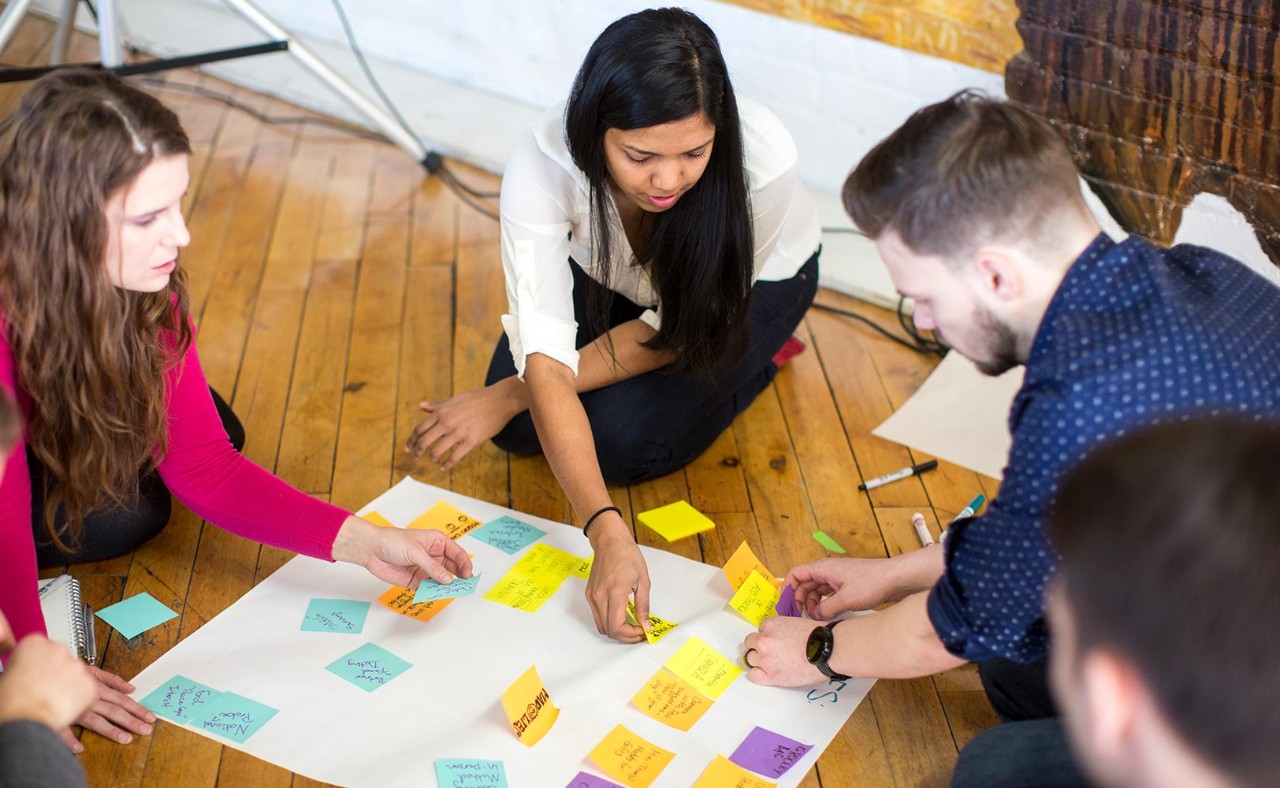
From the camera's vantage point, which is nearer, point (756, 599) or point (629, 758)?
point (629, 758)

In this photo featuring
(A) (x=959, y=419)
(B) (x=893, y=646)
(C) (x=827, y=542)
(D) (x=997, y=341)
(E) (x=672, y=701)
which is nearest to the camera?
(D) (x=997, y=341)

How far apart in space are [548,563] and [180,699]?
53 cm

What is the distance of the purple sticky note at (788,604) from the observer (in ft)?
5.25

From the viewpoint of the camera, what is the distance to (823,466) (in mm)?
2037

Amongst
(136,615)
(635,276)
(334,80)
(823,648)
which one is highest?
(334,80)

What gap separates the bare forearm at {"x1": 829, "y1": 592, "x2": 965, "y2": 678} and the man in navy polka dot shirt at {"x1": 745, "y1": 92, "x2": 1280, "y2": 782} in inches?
2.2

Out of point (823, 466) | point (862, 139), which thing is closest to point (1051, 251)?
point (823, 466)

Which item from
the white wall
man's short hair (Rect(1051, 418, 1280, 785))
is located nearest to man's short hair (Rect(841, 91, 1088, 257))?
man's short hair (Rect(1051, 418, 1280, 785))

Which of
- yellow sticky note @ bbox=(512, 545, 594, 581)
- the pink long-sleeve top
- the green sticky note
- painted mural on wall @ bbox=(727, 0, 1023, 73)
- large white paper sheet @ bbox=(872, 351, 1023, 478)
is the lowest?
the green sticky note

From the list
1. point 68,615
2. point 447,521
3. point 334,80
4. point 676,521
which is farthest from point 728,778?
point 334,80

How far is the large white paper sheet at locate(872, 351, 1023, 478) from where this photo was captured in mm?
2055

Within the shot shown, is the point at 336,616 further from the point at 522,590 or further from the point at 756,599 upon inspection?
the point at 756,599

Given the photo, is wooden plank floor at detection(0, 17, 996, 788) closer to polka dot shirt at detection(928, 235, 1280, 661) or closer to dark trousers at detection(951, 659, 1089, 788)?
dark trousers at detection(951, 659, 1089, 788)

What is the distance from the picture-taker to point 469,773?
138cm
